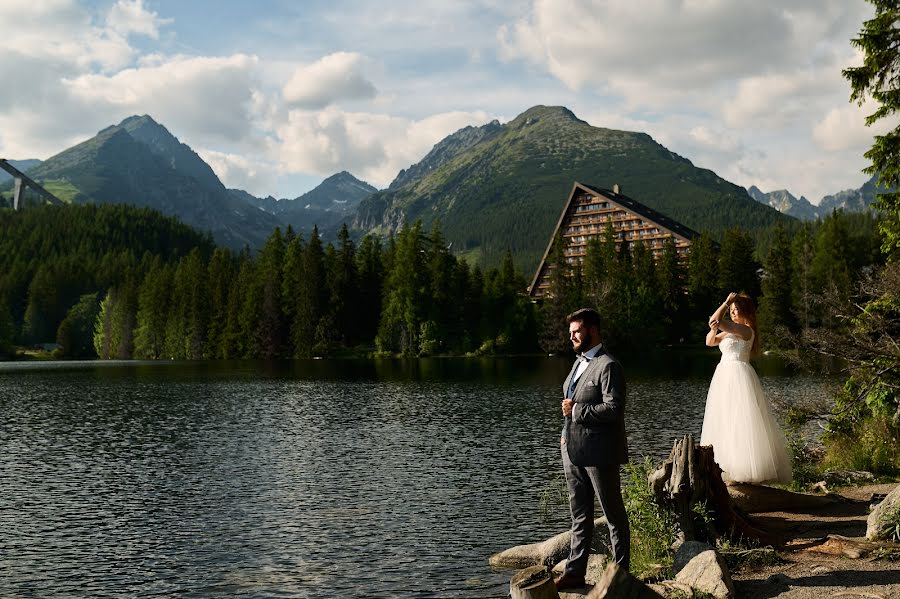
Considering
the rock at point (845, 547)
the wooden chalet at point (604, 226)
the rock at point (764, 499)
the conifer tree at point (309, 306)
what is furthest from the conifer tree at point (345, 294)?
the rock at point (845, 547)

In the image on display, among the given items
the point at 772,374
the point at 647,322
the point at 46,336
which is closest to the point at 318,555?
the point at 772,374

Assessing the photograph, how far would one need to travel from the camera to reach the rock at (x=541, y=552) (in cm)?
1396

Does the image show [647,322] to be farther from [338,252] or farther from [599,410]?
[599,410]

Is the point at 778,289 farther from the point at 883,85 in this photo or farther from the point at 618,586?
the point at 618,586

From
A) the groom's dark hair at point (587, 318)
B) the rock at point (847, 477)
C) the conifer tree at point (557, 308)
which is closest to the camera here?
the groom's dark hair at point (587, 318)

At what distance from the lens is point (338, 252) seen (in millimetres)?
124688

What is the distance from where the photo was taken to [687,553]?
428 inches

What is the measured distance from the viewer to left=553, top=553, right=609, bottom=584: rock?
38.8 ft

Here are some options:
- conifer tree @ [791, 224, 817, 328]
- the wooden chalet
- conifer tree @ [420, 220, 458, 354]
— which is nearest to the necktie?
conifer tree @ [791, 224, 817, 328]

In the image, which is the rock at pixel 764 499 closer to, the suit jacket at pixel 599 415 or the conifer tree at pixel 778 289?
the suit jacket at pixel 599 415

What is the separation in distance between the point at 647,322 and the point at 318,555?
340 feet

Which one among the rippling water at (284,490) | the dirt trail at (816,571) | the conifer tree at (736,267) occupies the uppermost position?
the conifer tree at (736,267)

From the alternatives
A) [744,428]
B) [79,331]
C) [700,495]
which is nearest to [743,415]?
[744,428]

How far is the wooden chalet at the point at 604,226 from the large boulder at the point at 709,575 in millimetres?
122601
